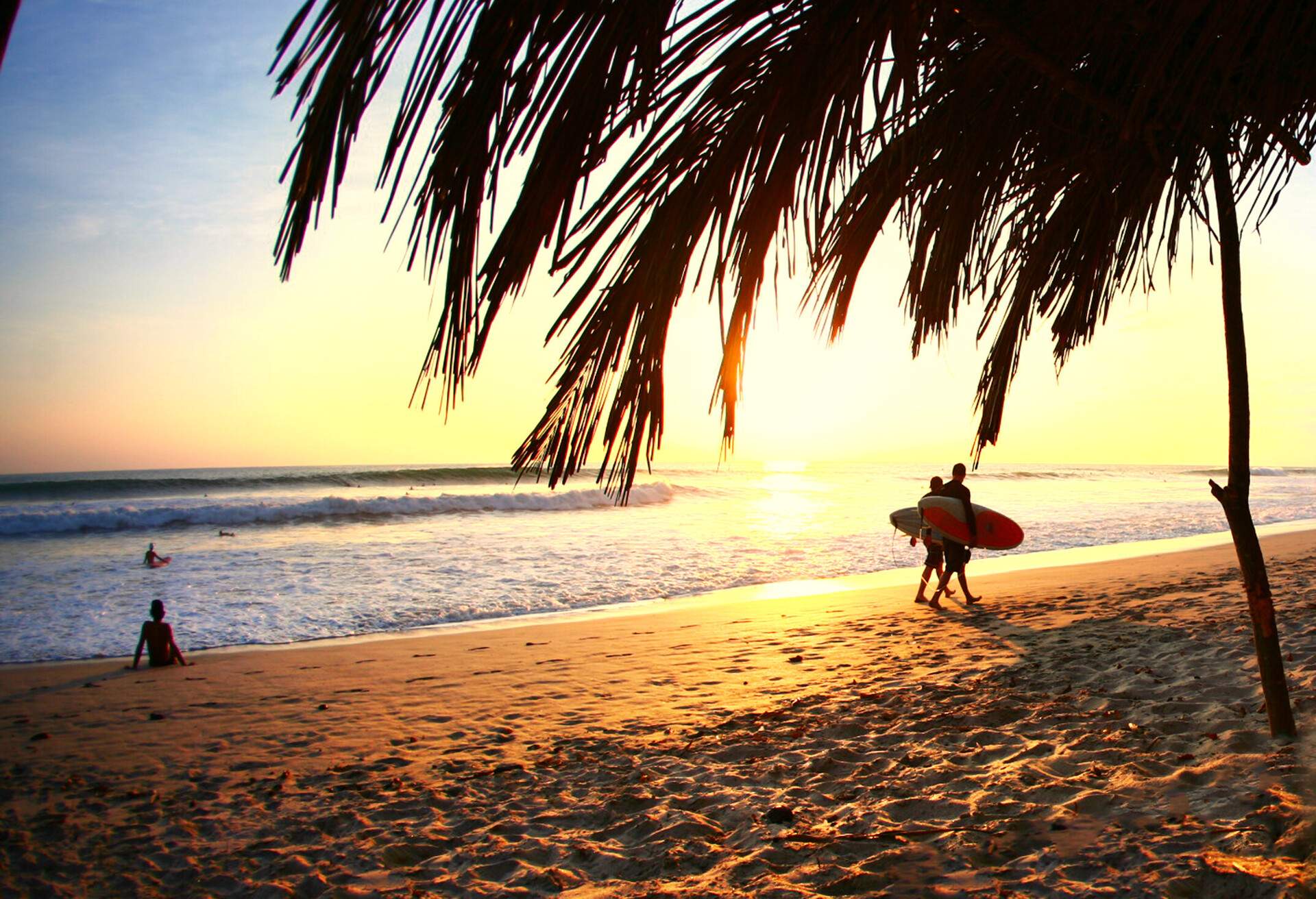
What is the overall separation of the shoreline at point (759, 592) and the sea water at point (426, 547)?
28cm

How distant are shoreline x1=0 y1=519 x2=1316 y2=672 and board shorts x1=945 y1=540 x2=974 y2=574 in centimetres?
238

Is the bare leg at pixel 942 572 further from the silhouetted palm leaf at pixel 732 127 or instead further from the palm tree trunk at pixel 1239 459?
the silhouetted palm leaf at pixel 732 127

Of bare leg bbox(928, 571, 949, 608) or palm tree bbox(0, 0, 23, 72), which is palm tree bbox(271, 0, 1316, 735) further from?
bare leg bbox(928, 571, 949, 608)

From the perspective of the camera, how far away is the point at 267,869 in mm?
3287

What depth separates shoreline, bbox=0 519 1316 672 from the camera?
9352mm

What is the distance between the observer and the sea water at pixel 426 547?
11031mm

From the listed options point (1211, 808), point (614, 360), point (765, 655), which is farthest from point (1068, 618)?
point (614, 360)

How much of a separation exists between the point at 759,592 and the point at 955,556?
3338 millimetres

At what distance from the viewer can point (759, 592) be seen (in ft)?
38.3

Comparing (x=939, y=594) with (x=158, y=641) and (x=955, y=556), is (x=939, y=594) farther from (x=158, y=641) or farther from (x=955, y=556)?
(x=158, y=641)

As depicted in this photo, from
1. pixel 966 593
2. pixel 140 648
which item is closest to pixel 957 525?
pixel 966 593

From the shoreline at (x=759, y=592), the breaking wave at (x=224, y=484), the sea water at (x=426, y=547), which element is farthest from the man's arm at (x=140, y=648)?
the breaking wave at (x=224, y=484)

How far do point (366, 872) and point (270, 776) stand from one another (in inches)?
63.5

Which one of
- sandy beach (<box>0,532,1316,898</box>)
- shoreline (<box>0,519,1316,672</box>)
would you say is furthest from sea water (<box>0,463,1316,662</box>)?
sandy beach (<box>0,532,1316,898</box>)
